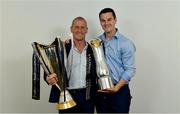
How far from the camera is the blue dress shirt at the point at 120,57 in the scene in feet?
5.99

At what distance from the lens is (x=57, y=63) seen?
1813 mm

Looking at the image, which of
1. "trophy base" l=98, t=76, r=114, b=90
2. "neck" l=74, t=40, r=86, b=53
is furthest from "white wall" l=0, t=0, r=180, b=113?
"trophy base" l=98, t=76, r=114, b=90

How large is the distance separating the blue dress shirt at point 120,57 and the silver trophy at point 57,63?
0.94 feet

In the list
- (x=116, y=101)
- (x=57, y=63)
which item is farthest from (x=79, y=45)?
(x=116, y=101)

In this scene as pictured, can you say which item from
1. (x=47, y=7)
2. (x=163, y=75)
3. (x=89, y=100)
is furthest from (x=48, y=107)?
(x=163, y=75)

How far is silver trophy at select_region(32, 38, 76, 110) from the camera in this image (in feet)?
5.84

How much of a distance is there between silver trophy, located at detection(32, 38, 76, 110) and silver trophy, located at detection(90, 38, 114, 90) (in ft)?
0.65

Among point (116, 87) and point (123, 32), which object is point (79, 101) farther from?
point (123, 32)

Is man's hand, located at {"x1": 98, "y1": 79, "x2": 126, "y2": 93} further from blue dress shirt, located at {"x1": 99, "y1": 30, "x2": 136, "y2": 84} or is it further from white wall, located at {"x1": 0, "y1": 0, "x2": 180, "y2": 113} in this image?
white wall, located at {"x1": 0, "y1": 0, "x2": 180, "y2": 113}

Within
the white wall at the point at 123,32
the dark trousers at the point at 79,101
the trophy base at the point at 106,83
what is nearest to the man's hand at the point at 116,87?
the trophy base at the point at 106,83

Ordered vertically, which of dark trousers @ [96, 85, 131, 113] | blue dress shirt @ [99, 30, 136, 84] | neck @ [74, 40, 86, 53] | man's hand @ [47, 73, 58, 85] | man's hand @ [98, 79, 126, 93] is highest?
neck @ [74, 40, 86, 53]

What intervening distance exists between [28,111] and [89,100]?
74 centimetres

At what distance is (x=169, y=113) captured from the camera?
2330 millimetres

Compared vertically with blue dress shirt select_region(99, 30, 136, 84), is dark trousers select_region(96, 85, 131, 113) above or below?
below
